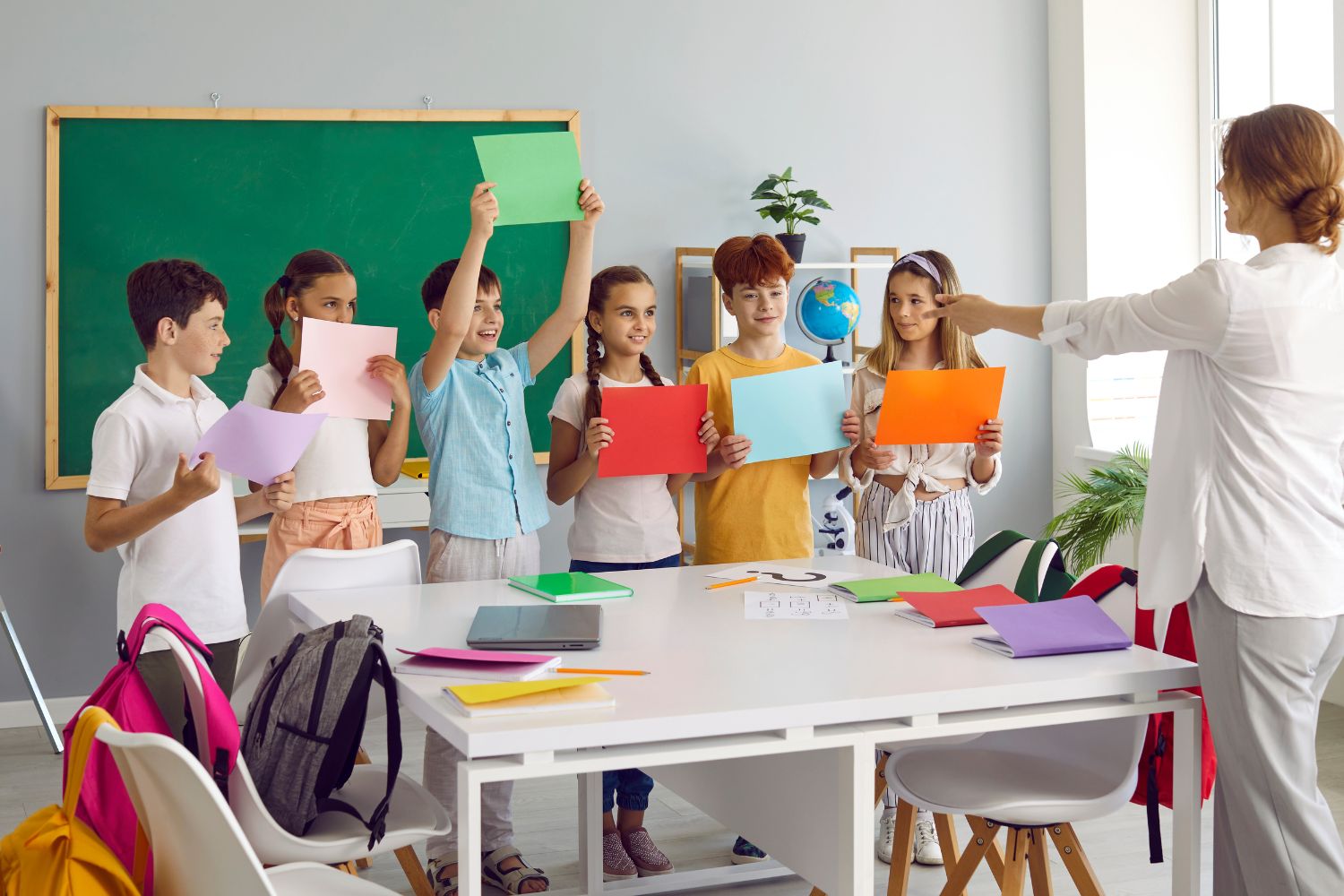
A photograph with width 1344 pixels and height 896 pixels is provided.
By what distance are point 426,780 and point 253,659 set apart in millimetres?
431

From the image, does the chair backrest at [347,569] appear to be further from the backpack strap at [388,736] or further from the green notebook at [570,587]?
the backpack strap at [388,736]

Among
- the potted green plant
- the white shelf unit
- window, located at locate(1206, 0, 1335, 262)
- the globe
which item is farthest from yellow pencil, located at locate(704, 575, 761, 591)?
window, located at locate(1206, 0, 1335, 262)

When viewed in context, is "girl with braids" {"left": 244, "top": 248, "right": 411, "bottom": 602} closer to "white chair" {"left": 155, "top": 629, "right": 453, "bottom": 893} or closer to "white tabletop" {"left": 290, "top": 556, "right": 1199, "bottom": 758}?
"white tabletop" {"left": 290, "top": 556, "right": 1199, "bottom": 758}

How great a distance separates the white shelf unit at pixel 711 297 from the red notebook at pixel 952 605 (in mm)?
2066

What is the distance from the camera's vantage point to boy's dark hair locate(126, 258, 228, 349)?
2.54 meters

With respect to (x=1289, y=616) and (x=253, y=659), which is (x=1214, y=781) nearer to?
(x=1289, y=616)

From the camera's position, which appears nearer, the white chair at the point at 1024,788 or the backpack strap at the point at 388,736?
the backpack strap at the point at 388,736

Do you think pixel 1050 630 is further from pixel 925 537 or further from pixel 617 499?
pixel 617 499

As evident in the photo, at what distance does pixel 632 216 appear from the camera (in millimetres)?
4559

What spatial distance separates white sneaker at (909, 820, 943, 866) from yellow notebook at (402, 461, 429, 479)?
1886 millimetres

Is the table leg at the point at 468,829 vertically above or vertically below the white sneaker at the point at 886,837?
above

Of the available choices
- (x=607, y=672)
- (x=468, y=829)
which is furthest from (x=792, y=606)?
(x=468, y=829)

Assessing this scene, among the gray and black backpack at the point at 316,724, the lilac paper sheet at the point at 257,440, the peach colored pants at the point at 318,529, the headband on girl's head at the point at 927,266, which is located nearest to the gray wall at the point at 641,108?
the peach colored pants at the point at 318,529

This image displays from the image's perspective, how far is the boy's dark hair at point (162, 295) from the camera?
100.0 inches
